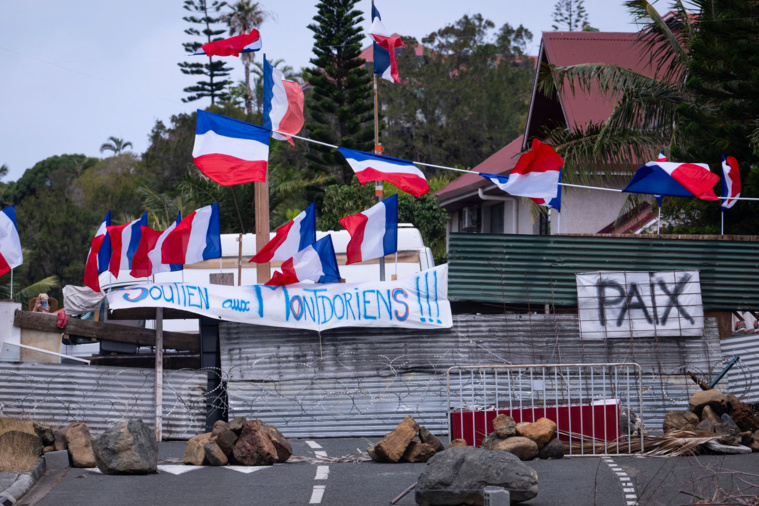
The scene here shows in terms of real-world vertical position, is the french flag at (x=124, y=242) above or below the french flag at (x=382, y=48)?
below

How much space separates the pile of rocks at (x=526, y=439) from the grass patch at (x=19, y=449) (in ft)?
15.4

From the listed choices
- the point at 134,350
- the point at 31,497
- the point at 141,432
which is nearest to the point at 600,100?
the point at 134,350

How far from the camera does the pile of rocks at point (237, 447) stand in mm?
9867

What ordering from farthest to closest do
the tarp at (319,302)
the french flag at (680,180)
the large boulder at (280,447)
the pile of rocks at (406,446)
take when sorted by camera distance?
the french flag at (680,180) < the tarp at (319,302) < the large boulder at (280,447) < the pile of rocks at (406,446)

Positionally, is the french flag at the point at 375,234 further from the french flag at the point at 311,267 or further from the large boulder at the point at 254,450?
the large boulder at the point at 254,450

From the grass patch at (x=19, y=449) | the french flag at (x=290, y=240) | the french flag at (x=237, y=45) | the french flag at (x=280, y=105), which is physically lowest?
the grass patch at (x=19, y=449)

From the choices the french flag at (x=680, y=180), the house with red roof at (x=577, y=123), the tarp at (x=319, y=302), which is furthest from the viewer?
the house with red roof at (x=577, y=123)

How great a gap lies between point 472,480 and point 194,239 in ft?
21.3

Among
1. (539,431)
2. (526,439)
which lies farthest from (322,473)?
(539,431)

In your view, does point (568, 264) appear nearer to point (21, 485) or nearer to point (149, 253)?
point (149, 253)

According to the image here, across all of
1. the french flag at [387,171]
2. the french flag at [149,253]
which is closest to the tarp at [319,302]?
the french flag at [149,253]

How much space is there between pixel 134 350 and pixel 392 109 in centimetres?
3589

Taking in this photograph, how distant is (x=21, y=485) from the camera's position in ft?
27.6

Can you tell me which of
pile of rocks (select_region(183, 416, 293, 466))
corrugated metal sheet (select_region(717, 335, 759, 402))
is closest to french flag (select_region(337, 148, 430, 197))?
pile of rocks (select_region(183, 416, 293, 466))
